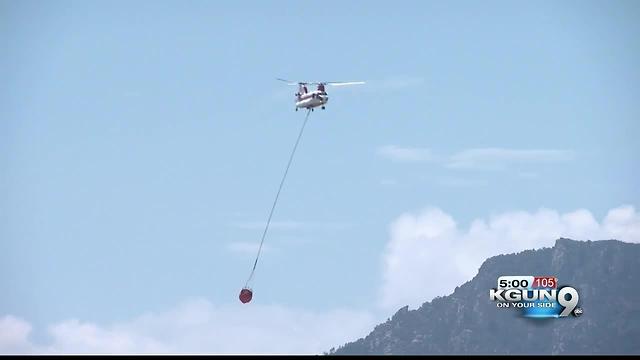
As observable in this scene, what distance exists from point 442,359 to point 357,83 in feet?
237

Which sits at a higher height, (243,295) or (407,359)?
(243,295)

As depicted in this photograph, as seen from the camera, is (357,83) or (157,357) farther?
(357,83)

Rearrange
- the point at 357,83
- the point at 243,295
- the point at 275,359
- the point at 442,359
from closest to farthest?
the point at 442,359 < the point at 275,359 < the point at 243,295 < the point at 357,83

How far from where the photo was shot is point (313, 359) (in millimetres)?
147625

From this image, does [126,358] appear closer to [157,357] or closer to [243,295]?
[157,357]

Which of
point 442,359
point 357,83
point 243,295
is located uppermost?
point 357,83

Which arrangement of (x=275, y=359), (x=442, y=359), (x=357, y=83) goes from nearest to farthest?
(x=442, y=359) → (x=275, y=359) → (x=357, y=83)

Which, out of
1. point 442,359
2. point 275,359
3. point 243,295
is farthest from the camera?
point 243,295

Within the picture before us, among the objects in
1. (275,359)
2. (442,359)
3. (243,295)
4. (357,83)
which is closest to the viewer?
(442,359)

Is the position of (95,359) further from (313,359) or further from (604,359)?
(604,359)

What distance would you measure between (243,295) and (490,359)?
5674cm

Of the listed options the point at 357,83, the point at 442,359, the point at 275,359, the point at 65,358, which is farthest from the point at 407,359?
the point at 357,83

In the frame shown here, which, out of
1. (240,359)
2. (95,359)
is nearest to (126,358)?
(95,359)

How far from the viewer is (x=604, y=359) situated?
13612cm
